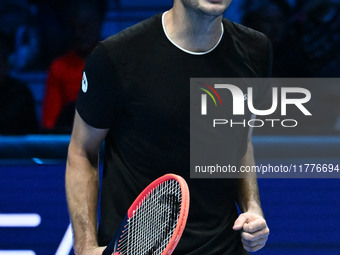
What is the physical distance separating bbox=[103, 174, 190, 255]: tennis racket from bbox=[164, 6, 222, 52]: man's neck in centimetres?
40

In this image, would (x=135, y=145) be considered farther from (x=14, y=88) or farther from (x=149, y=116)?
(x=14, y=88)

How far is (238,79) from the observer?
222 cm

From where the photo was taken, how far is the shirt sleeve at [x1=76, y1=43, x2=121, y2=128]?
2.09 meters

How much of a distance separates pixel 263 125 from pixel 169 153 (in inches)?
74.7

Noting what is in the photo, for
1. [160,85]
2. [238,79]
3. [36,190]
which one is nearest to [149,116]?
[160,85]

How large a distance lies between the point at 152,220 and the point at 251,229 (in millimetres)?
267

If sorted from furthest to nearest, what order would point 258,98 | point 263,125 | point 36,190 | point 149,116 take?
1. point 263,125
2. point 36,190
3. point 258,98
4. point 149,116

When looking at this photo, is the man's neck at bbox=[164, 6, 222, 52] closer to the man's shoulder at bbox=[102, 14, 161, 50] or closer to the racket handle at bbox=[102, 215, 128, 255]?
the man's shoulder at bbox=[102, 14, 161, 50]

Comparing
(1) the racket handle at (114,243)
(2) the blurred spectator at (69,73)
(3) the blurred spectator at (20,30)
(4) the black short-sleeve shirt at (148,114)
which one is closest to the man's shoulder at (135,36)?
(4) the black short-sleeve shirt at (148,114)

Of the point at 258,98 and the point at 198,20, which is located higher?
the point at 198,20

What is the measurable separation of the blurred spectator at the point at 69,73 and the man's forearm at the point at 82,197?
2188mm

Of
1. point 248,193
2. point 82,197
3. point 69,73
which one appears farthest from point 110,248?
point 69,73

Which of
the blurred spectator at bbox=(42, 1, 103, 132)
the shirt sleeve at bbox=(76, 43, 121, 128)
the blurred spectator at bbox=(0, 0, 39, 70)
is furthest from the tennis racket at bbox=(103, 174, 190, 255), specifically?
the blurred spectator at bbox=(0, 0, 39, 70)

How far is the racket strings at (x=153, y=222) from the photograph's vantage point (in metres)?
1.92
